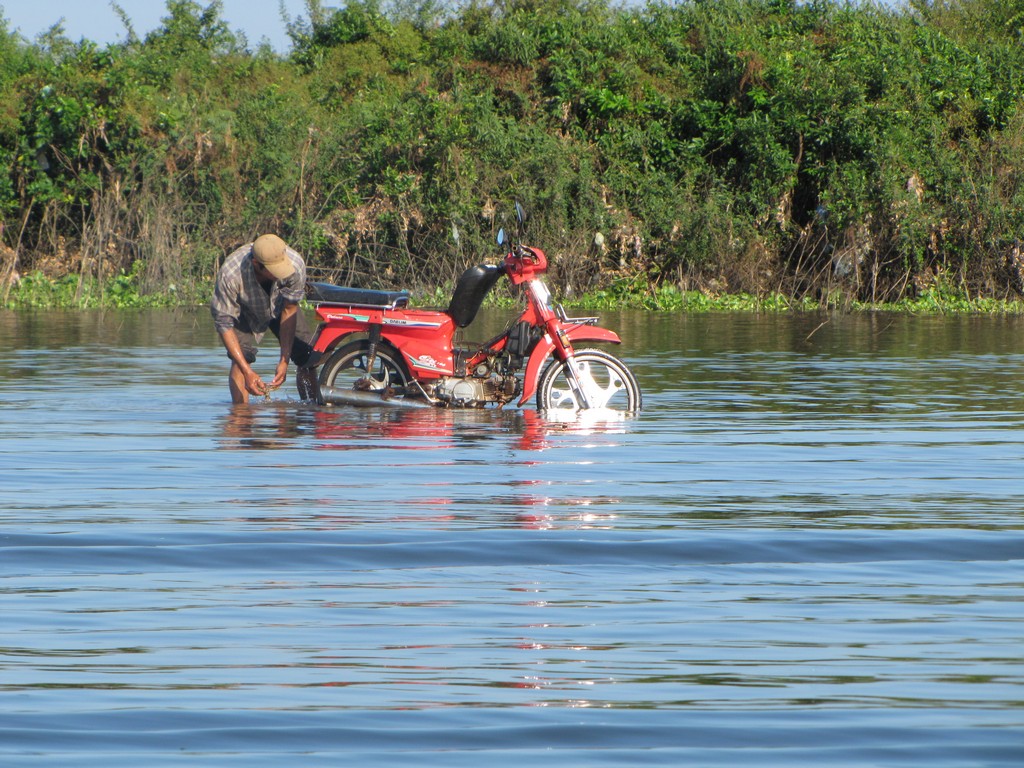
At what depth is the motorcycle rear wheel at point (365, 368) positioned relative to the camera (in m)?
11.7

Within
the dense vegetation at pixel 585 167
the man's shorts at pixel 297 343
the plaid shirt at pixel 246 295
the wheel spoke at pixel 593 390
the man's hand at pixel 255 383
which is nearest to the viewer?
the wheel spoke at pixel 593 390

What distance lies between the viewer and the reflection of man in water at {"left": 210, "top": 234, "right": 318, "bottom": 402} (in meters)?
11.5

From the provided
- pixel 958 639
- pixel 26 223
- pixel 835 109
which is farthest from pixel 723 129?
pixel 958 639

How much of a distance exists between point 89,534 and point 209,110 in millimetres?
26921

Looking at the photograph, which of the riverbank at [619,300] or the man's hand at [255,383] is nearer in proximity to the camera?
the man's hand at [255,383]

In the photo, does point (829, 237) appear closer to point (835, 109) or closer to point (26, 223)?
point (835, 109)

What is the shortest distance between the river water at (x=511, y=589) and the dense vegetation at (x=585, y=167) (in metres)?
17.9

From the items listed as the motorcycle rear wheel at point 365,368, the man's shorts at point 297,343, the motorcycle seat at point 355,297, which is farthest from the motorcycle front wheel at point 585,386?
the man's shorts at point 297,343

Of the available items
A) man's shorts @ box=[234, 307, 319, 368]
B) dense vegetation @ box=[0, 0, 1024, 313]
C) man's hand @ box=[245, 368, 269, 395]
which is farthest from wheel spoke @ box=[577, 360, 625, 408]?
dense vegetation @ box=[0, 0, 1024, 313]

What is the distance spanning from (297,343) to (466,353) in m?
1.23

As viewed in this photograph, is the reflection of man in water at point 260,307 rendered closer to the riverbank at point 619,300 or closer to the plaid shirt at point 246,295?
the plaid shirt at point 246,295

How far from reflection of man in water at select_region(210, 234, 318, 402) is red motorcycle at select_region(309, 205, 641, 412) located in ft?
0.62

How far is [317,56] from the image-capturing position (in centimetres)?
4150

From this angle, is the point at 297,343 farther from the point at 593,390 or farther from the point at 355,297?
the point at 593,390
